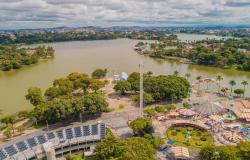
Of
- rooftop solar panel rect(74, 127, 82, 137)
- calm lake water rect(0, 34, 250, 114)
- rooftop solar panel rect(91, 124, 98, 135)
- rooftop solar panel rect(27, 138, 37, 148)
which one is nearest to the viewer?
rooftop solar panel rect(27, 138, 37, 148)

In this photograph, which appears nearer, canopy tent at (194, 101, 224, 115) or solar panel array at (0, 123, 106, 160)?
solar panel array at (0, 123, 106, 160)

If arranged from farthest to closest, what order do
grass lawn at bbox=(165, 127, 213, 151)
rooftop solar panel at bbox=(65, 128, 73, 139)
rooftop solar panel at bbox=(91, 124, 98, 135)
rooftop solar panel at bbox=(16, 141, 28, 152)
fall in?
1. grass lawn at bbox=(165, 127, 213, 151)
2. rooftop solar panel at bbox=(91, 124, 98, 135)
3. rooftop solar panel at bbox=(65, 128, 73, 139)
4. rooftop solar panel at bbox=(16, 141, 28, 152)

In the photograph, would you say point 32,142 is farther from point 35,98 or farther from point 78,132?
point 35,98

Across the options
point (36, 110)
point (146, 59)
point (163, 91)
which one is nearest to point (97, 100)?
point (36, 110)

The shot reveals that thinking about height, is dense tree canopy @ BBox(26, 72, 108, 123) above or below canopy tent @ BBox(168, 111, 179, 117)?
above

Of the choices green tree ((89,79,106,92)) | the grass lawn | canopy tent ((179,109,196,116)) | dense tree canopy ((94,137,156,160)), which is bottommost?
the grass lawn

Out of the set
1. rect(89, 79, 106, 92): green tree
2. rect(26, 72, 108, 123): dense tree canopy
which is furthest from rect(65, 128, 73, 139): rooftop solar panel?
rect(89, 79, 106, 92): green tree

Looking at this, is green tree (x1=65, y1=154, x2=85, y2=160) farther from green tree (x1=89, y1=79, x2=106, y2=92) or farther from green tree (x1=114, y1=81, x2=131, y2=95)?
green tree (x1=89, y1=79, x2=106, y2=92)

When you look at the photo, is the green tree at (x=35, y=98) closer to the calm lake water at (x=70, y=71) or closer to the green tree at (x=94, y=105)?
the calm lake water at (x=70, y=71)
